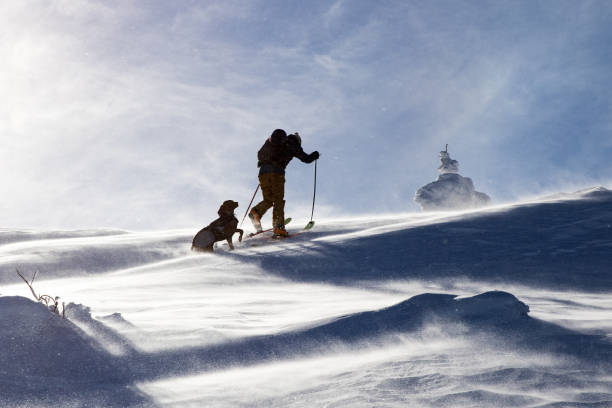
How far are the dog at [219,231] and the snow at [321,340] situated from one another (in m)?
2.02

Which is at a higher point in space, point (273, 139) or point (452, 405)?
point (273, 139)

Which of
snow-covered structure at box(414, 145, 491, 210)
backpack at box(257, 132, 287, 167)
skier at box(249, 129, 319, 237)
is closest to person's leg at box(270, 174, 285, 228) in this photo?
skier at box(249, 129, 319, 237)

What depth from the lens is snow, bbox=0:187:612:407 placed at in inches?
75.0

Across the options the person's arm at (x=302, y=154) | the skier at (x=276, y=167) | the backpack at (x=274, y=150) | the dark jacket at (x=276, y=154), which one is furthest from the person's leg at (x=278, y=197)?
the person's arm at (x=302, y=154)

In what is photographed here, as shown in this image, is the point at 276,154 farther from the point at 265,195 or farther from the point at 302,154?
the point at 265,195

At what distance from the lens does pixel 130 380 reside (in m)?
2.12

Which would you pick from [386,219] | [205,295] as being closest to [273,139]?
[386,219]

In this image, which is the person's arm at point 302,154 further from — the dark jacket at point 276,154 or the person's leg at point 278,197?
the person's leg at point 278,197

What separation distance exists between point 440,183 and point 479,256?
160ft

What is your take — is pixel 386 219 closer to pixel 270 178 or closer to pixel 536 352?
pixel 270 178

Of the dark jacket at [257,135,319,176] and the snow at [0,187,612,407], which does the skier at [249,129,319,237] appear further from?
the snow at [0,187,612,407]

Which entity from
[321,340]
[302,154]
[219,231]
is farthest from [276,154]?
[321,340]

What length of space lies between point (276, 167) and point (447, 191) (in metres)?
46.3

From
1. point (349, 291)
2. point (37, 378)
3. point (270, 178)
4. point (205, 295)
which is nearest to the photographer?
point (37, 378)
